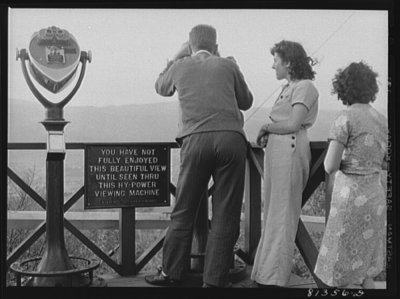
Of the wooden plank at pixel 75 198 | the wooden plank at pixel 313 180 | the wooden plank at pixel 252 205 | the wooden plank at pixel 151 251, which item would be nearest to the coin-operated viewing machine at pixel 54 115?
the wooden plank at pixel 75 198

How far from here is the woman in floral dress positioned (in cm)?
413

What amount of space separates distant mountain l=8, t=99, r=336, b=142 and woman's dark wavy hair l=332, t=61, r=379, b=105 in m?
0.52

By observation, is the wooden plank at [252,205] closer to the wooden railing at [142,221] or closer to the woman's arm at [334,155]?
the wooden railing at [142,221]

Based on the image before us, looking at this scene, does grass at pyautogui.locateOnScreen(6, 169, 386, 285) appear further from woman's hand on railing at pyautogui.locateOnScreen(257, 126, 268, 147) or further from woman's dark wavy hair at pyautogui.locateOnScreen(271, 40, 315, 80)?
woman's dark wavy hair at pyautogui.locateOnScreen(271, 40, 315, 80)

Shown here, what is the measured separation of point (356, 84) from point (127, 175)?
170 cm

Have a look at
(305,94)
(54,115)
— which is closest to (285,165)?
(305,94)

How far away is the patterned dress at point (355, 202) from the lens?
4133 mm

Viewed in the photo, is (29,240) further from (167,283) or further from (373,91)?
(373,91)

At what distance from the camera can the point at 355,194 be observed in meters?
4.12

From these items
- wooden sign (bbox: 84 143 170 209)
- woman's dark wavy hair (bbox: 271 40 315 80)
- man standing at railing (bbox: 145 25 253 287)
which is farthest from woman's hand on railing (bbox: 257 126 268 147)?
wooden sign (bbox: 84 143 170 209)

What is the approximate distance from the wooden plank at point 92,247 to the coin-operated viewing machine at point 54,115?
0.09 meters

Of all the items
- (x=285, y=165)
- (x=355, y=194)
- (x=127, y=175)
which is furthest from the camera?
(x=127, y=175)

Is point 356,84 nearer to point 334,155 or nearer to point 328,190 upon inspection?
point 334,155
